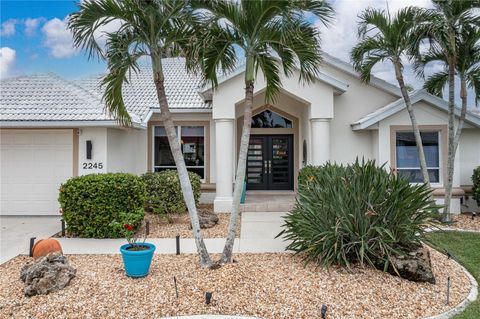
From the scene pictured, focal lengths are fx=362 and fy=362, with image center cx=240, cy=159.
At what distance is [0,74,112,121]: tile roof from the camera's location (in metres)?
11.4

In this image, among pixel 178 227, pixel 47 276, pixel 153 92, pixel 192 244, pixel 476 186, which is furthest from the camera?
pixel 153 92

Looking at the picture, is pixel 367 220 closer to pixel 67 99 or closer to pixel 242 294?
pixel 242 294

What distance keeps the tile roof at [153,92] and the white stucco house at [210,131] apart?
0.15ft

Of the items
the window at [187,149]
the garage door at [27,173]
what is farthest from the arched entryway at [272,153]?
the garage door at [27,173]

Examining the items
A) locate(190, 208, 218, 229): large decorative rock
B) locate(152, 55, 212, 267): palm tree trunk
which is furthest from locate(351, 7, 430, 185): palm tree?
locate(152, 55, 212, 267): palm tree trunk

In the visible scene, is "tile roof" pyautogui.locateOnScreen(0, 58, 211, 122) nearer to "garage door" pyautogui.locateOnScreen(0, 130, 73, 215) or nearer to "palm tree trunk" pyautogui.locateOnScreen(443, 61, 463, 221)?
"garage door" pyautogui.locateOnScreen(0, 130, 73, 215)

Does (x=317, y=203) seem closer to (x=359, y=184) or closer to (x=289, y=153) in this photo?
(x=359, y=184)

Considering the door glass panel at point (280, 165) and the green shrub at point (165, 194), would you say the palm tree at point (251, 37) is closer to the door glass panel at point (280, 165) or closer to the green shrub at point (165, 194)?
the green shrub at point (165, 194)

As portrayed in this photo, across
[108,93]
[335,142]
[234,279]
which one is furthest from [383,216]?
[335,142]

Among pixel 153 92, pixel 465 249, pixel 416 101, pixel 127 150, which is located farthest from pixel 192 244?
pixel 153 92

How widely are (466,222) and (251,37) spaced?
9582 mm

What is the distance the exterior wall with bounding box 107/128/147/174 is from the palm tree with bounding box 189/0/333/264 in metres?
6.34

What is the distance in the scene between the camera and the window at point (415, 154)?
13359 millimetres

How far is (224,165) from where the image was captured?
510 inches
